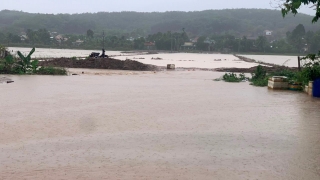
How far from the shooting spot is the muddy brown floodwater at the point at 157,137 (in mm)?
5992

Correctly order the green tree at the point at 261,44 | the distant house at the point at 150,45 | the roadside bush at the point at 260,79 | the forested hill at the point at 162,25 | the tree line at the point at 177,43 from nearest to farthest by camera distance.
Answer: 1. the roadside bush at the point at 260,79
2. the green tree at the point at 261,44
3. the tree line at the point at 177,43
4. the distant house at the point at 150,45
5. the forested hill at the point at 162,25

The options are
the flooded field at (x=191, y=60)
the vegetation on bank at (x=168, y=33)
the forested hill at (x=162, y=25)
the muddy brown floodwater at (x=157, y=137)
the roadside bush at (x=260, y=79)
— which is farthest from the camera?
the forested hill at (x=162, y=25)

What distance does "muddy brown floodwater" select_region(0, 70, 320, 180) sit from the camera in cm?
599

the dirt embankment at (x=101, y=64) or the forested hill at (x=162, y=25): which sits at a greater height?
the forested hill at (x=162, y=25)

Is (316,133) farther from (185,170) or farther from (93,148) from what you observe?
(93,148)

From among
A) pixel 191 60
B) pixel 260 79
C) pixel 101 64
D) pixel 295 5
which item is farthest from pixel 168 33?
pixel 295 5

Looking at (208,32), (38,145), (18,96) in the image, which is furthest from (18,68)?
(208,32)

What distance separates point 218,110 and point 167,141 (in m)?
4.31

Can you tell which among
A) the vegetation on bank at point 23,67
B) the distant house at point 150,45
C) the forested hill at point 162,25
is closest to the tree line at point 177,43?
the distant house at point 150,45

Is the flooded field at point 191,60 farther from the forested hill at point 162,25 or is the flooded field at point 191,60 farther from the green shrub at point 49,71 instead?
the forested hill at point 162,25

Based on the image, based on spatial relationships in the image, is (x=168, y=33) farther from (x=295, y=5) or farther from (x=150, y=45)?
(x=295, y=5)

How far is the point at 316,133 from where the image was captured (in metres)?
8.71

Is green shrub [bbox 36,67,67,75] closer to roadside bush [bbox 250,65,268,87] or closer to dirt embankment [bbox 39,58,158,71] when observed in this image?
dirt embankment [bbox 39,58,158,71]

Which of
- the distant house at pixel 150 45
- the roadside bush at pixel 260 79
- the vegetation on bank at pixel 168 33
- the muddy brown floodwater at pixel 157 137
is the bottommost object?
the muddy brown floodwater at pixel 157 137
